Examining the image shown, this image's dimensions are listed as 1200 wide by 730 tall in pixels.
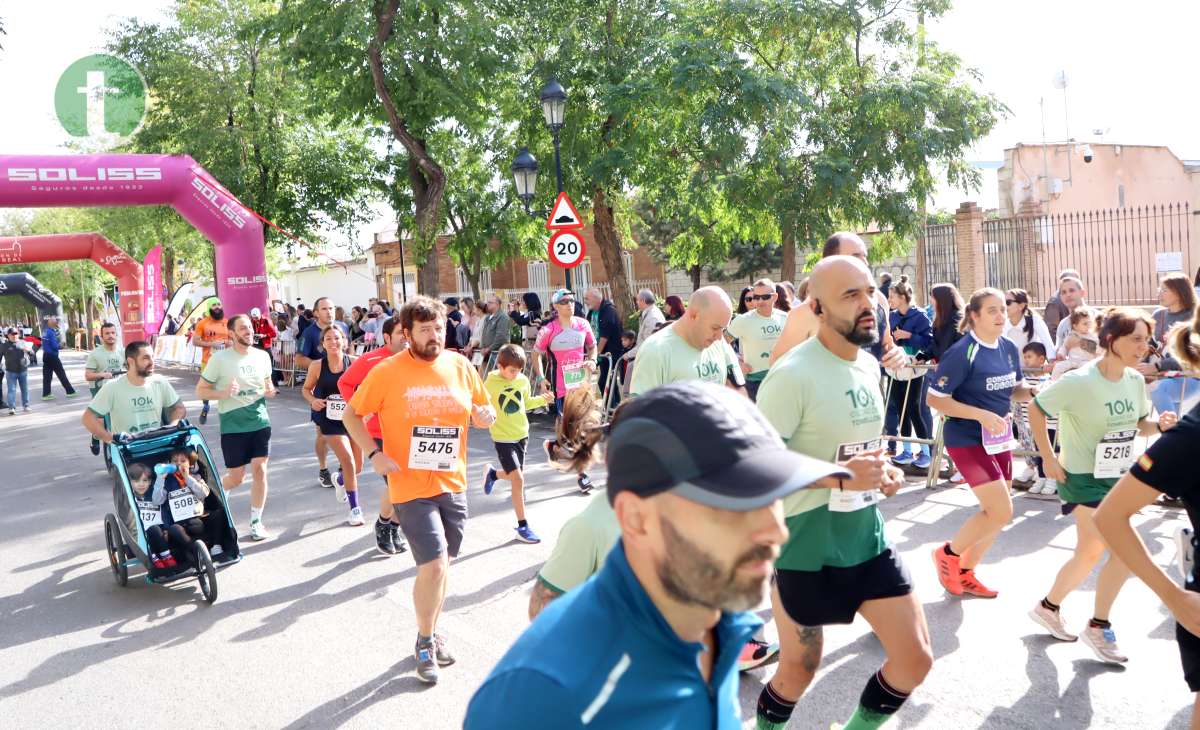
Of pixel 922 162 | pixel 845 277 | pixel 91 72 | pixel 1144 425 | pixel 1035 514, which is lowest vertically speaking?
pixel 1035 514

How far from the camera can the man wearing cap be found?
4.29 ft

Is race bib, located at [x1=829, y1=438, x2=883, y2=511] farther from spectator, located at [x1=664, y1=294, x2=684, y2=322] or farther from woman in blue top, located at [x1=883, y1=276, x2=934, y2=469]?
spectator, located at [x1=664, y1=294, x2=684, y2=322]

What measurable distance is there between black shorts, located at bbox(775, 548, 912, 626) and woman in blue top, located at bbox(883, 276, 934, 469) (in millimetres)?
6487

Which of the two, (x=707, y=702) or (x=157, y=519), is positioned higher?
(x=707, y=702)

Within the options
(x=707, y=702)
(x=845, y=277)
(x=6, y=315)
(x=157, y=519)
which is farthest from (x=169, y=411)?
(x=6, y=315)

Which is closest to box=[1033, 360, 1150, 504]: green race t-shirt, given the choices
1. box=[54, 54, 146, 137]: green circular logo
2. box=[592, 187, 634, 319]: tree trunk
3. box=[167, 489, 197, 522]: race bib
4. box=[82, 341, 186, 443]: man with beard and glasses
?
box=[167, 489, 197, 522]: race bib

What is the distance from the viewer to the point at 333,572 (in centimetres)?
704

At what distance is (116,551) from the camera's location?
7.09 metres

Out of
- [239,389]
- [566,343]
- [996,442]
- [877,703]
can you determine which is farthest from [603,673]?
[566,343]

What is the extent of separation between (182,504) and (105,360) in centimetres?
754

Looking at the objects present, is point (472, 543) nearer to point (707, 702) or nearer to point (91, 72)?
point (707, 702)

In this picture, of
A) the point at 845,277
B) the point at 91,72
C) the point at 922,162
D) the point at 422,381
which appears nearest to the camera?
the point at 845,277

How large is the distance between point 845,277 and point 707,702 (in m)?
2.25

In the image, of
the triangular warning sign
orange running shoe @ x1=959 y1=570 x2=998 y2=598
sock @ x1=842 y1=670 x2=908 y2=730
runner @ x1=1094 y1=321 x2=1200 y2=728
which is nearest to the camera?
runner @ x1=1094 y1=321 x2=1200 y2=728
